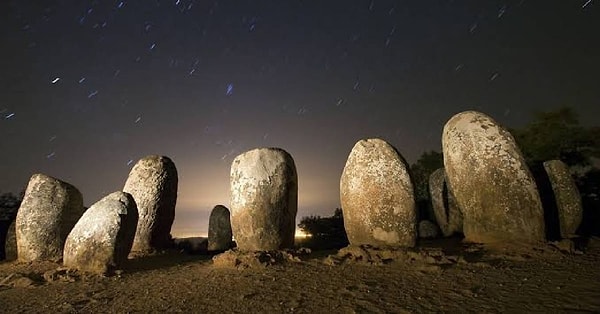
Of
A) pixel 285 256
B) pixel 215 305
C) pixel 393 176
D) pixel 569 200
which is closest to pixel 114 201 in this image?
pixel 285 256

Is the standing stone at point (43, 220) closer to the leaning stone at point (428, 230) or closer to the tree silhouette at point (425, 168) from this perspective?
the leaning stone at point (428, 230)

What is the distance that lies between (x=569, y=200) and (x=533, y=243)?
132 inches

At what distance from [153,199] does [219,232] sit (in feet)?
8.82

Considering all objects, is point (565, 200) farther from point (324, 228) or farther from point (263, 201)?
point (324, 228)

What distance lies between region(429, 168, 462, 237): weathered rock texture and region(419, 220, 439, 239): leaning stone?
12.2 inches

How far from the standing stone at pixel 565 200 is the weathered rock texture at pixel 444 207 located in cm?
311

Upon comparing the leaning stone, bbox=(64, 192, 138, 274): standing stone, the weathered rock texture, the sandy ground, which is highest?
the weathered rock texture

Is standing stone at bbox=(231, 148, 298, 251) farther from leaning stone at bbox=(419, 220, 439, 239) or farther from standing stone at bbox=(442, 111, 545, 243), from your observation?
leaning stone at bbox=(419, 220, 439, 239)

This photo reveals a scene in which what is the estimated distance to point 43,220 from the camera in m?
11.0

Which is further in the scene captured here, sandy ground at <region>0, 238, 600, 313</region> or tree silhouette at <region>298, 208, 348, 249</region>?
tree silhouette at <region>298, 208, 348, 249</region>

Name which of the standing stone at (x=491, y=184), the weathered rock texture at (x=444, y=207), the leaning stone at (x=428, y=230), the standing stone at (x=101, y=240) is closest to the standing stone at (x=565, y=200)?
the standing stone at (x=491, y=184)

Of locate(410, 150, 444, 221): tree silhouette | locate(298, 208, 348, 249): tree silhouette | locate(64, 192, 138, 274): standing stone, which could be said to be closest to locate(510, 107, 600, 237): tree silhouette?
locate(410, 150, 444, 221): tree silhouette

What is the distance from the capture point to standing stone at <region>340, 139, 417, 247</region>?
364 inches

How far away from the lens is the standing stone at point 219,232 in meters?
14.6
